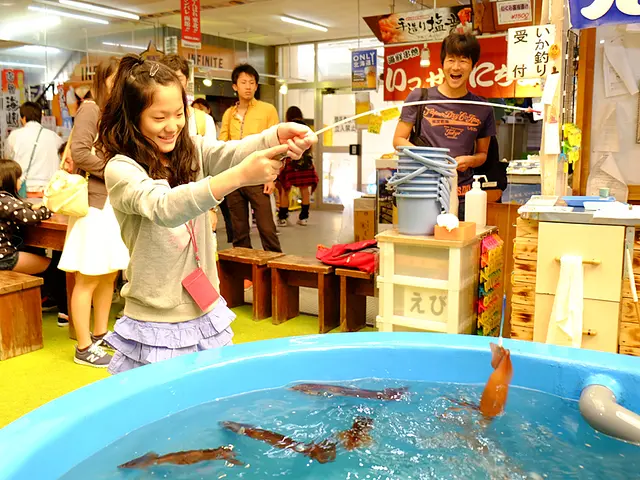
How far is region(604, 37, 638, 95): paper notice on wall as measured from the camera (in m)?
4.53

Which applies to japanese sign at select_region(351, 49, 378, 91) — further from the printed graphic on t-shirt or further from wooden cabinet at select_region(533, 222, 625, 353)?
wooden cabinet at select_region(533, 222, 625, 353)

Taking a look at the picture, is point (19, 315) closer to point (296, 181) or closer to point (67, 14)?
point (296, 181)

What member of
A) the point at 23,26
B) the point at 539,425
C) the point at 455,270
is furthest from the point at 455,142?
the point at 23,26

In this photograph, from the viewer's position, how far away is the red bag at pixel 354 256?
3971mm

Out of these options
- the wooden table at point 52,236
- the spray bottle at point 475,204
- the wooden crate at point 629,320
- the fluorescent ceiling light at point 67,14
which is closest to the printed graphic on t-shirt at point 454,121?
the spray bottle at point 475,204

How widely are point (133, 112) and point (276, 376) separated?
94 centimetres

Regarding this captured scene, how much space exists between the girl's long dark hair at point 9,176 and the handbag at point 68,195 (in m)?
1.01

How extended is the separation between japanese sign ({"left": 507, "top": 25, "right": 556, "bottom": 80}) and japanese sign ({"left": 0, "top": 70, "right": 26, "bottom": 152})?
7.88 m

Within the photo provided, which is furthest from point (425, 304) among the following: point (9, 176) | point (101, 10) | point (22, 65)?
point (101, 10)

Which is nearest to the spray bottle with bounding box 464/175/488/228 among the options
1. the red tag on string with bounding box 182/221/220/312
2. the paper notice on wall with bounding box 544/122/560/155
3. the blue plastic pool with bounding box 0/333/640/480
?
the paper notice on wall with bounding box 544/122/560/155

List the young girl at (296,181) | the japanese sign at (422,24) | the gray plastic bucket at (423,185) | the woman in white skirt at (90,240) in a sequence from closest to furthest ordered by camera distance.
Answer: the gray plastic bucket at (423,185), the woman in white skirt at (90,240), the japanese sign at (422,24), the young girl at (296,181)

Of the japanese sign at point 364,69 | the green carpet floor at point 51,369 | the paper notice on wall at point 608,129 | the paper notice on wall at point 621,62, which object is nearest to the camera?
the green carpet floor at point 51,369

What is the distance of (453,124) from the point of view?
12.0ft

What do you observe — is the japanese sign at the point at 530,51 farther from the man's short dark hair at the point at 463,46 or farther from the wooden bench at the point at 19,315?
the wooden bench at the point at 19,315
